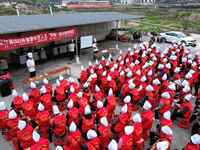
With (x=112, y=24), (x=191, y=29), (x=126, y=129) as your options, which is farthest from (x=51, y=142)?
(x=191, y=29)

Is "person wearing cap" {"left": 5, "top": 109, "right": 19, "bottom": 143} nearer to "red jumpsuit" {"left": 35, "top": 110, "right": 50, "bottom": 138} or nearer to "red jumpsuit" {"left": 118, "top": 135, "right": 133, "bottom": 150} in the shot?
"red jumpsuit" {"left": 35, "top": 110, "right": 50, "bottom": 138}

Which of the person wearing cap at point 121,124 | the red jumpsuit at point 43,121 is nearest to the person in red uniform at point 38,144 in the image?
the red jumpsuit at point 43,121

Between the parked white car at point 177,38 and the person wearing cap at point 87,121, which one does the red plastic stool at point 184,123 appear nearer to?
the person wearing cap at point 87,121

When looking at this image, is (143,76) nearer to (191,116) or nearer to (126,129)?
(191,116)

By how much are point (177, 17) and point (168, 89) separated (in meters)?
39.0

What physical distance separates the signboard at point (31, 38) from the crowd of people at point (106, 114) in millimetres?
4277

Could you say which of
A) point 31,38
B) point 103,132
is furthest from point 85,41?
point 103,132

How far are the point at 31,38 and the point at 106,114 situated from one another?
26.3 ft

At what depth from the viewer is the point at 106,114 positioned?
26.5ft

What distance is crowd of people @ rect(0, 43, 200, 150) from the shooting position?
22.4 ft

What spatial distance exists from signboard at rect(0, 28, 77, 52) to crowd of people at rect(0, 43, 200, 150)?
168 inches

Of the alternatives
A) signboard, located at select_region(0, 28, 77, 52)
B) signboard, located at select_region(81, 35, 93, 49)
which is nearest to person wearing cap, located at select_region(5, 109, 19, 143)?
signboard, located at select_region(0, 28, 77, 52)

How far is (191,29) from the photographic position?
3428 centimetres

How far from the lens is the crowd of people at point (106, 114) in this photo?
269 inches
